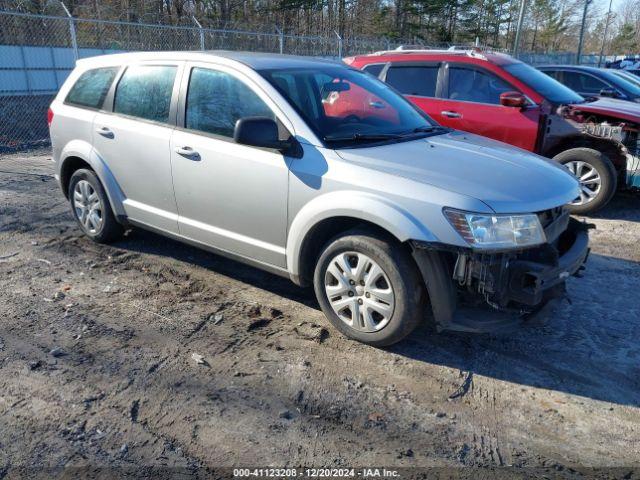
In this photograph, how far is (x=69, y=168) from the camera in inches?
216

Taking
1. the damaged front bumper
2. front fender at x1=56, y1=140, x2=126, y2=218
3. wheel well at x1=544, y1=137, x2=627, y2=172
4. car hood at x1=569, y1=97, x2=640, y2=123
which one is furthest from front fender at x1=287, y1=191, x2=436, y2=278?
car hood at x1=569, y1=97, x2=640, y2=123

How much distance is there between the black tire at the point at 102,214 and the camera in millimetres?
5086

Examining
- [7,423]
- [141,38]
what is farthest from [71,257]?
[141,38]

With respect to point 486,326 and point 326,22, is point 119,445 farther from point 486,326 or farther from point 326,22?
point 326,22

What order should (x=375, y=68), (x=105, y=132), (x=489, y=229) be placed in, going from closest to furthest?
1. (x=489, y=229)
2. (x=105, y=132)
3. (x=375, y=68)

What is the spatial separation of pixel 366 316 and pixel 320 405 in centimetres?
72

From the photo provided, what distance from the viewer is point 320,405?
119 inches

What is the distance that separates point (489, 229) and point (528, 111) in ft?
14.0

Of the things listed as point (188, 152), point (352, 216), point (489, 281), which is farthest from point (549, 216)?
point (188, 152)

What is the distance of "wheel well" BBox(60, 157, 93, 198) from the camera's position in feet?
17.6

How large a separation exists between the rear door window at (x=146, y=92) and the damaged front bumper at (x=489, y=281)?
2.54m

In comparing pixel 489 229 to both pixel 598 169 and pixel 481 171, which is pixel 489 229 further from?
pixel 598 169

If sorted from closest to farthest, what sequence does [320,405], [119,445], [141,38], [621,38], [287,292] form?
[119,445] → [320,405] → [287,292] → [141,38] → [621,38]

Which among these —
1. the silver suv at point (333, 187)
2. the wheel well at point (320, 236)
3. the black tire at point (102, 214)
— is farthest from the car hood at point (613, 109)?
the black tire at point (102, 214)
